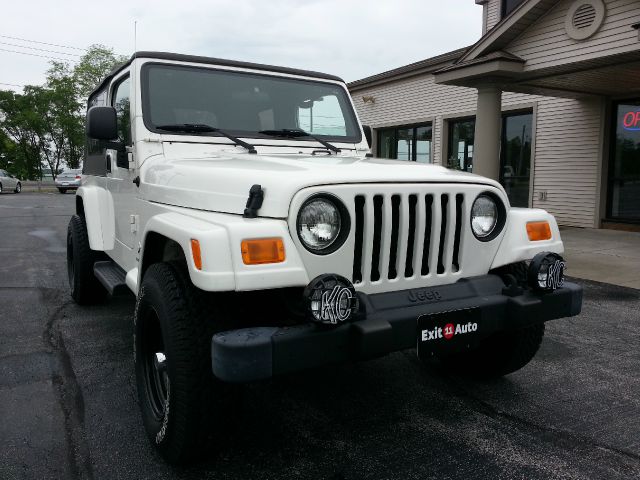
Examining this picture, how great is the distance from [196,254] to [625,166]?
1152 centimetres

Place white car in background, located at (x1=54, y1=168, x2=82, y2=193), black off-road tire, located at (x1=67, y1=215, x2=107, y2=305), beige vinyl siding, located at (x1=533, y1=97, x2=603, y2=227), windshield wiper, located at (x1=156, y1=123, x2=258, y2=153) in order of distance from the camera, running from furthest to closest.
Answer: white car in background, located at (x1=54, y1=168, x2=82, y2=193) < beige vinyl siding, located at (x1=533, y1=97, x2=603, y2=227) < black off-road tire, located at (x1=67, y1=215, x2=107, y2=305) < windshield wiper, located at (x1=156, y1=123, x2=258, y2=153)

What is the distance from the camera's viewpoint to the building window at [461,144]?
14.7m

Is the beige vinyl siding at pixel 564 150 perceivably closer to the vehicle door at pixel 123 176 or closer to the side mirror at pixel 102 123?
the vehicle door at pixel 123 176

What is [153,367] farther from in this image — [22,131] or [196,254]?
[22,131]

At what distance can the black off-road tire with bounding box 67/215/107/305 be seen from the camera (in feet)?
16.0

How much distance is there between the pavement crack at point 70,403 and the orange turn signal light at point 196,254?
1.07 m

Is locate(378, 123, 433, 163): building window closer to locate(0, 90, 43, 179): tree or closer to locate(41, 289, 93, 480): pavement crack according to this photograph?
locate(41, 289, 93, 480): pavement crack

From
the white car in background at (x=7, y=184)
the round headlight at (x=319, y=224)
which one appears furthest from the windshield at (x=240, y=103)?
the white car in background at (x=7, y=184)

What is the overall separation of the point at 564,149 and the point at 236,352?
467 inches

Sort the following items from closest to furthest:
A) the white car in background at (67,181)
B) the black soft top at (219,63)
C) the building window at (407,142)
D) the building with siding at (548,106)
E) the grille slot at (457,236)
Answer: the grille slot at (457,236) → the black soft top at (219,63) → the building with siding at (548,106) → the building window at (407,142) → the white car in background at (67,181)

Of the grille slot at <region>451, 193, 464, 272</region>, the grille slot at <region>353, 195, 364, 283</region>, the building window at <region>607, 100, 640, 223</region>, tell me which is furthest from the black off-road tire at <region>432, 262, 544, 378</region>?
the building window at <region>607, 100, 640, 223</region>

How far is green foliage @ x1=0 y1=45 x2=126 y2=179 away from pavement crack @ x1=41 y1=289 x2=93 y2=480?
4222 centimetres

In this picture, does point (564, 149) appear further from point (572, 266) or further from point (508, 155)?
point (572, 266)

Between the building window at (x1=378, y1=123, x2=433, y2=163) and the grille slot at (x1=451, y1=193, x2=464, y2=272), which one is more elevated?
the building window at (x1=378, y1=123, x2=433, y2=163)
